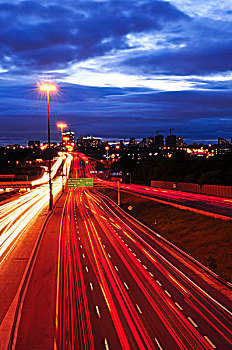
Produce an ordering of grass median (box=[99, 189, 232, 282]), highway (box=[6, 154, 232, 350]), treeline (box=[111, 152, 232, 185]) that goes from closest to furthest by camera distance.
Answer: highway (box=[6, 154, 232, 350]), grass median (box=[99, 189, 232, 282]), treeline (box=[111, 152, 232, 185])

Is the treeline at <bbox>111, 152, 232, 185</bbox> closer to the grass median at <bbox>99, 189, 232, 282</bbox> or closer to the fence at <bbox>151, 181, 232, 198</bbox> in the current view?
the fence at <bbox>151, 181, 232, 198</bbox>

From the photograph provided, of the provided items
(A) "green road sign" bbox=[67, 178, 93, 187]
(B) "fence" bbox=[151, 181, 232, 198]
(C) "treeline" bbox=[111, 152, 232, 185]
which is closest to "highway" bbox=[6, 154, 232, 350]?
(A) "green road sign" bbox=[67, 178, 93, 187]

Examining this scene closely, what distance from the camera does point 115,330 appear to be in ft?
58.3

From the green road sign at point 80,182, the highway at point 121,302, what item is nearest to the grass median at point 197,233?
the highway at point 121,302

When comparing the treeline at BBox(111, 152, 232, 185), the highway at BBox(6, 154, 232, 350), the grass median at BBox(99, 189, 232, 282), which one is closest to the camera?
the highway at BBox(6, 154, 232, 350)

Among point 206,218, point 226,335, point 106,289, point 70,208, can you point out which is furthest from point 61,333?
point 70,208

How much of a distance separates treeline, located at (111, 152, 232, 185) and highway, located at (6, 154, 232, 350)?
54853mm

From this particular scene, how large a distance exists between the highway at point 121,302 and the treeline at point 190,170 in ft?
180

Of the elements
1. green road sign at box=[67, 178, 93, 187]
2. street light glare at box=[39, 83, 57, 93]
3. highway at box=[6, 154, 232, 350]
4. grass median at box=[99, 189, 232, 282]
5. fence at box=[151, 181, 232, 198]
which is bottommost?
highway at box=[6, 154, 232, 350]

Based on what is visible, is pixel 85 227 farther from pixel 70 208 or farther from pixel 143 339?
pixel 143 339

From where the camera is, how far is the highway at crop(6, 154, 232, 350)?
16.9 metres

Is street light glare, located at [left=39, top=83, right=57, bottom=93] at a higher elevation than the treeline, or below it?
higher

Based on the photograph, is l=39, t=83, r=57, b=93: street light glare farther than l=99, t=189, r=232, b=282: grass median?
Yes

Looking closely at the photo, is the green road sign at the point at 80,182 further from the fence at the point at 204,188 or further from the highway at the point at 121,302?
the highway at the point at 121,302
